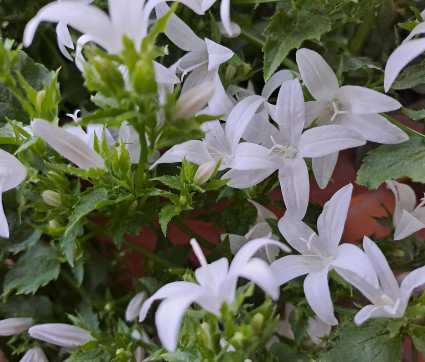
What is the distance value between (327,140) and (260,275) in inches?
6.8

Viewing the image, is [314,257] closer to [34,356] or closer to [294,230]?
[294,230]

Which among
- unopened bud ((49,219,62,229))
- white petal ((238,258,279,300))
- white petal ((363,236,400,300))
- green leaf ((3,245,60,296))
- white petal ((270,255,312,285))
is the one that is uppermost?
white petal ((238,258,279,300))

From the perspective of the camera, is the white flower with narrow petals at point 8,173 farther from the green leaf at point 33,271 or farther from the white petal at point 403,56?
the white petal at point 403,56

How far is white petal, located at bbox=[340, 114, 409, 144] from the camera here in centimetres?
50

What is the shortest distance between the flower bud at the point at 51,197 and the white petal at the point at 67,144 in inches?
3.4

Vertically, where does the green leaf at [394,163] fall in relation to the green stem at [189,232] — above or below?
above

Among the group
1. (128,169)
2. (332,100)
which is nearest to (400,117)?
(332,100)

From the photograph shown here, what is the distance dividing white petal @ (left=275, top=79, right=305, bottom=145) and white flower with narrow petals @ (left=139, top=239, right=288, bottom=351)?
147 mm

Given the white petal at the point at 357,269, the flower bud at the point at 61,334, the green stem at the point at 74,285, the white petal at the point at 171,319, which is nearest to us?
the white petal at the point at 171,319

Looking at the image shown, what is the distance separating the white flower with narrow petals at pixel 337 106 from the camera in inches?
19.3

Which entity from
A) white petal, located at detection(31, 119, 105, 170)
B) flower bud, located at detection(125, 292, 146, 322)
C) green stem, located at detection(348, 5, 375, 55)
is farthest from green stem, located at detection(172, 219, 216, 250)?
green stem, located at detection(348, 5, 375, 55)

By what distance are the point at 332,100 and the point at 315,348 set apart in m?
0.29

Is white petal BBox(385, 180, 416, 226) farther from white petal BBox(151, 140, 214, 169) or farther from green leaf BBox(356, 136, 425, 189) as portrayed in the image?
white petal BBox(151, 140, 214, 169)

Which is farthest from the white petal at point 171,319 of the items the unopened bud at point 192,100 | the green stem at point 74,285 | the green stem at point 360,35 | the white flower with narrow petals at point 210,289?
the green stem at point 360,35
